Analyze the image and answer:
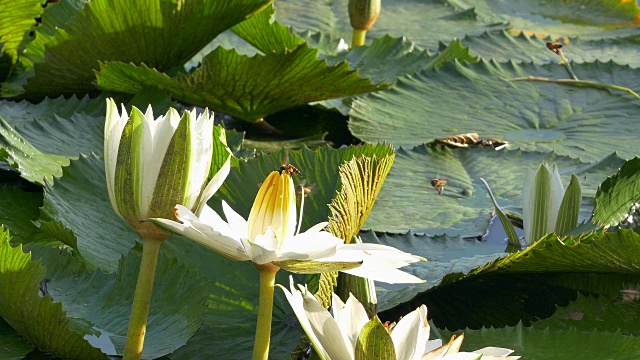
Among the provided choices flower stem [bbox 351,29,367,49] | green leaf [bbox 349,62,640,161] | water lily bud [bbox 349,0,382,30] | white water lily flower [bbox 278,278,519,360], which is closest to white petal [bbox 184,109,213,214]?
white water lily flower [bbox 278,278,519,360]

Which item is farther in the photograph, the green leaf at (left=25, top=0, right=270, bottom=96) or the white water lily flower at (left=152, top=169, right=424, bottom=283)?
the green leaf at (left=25, top=0, right=270, bottom=96)

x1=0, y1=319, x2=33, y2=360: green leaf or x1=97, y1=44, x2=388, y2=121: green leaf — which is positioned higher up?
x1=97, y1=44, x2=388, y2=121: green leaf

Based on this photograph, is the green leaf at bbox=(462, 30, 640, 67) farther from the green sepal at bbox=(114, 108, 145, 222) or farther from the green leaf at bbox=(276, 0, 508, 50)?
the green sepal at bbox=(114, 108, 145, 222)

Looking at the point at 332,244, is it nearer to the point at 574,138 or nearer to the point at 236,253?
the point at 236,253

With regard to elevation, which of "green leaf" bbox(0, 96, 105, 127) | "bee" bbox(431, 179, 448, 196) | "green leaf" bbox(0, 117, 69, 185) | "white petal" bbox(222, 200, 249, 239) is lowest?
"bee" bbox(431, 179, 448, 196)

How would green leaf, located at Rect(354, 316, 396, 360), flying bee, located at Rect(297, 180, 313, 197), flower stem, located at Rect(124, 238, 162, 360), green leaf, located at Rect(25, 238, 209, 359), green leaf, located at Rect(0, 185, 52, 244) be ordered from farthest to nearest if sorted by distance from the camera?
green leaf, located at Rect(0, 185, 52, 244)
flying bee, located at Rect(297, 180, 313, 197)
green leaf, located at Rect(25, 238, 209, 359)
flower stem, located at Rect(124, 238, 162, 360)
green leaf, located at Rect(354, 316, 396, 360)

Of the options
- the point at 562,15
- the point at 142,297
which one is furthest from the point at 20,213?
the point at 562,15

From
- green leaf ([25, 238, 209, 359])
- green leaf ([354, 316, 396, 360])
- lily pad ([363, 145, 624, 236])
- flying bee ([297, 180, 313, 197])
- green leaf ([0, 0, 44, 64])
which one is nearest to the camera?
green leaf ([354, 316, 396, 360])
